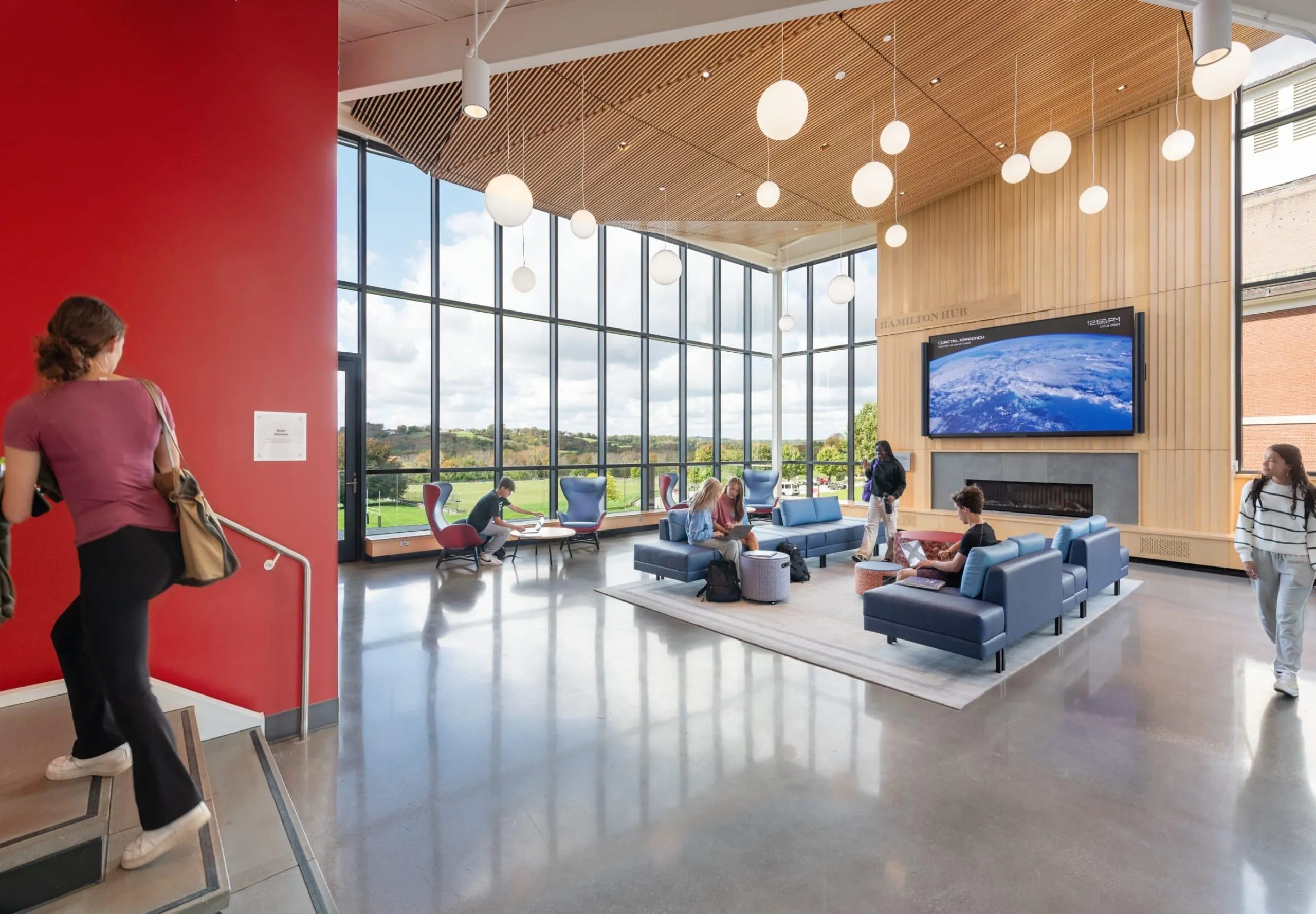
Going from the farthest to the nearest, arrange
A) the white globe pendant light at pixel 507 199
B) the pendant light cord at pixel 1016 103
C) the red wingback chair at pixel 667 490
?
the red wingback chair at pixel 667 490 < the pendant light cord at pixel 1016 103 < the white globe pendant light at pixel 507 199

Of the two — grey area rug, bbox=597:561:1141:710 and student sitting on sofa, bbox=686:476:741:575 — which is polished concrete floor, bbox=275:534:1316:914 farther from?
student sitting on sofa, bbox=686:476:741:575

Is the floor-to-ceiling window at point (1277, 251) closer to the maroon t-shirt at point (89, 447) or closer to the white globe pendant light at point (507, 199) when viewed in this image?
the white globe pendant light at point (507, 199)

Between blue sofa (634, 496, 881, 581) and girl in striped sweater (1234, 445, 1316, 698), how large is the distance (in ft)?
12.6

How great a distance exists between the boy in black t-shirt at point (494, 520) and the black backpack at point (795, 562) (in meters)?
3.34

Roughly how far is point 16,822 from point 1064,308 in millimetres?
10415

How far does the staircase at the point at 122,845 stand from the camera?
1.64 m

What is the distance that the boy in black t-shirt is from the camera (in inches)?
290

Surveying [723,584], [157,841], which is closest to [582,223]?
[723,584]

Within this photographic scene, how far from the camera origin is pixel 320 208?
3.14m

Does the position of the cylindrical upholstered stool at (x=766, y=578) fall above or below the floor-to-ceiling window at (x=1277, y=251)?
below

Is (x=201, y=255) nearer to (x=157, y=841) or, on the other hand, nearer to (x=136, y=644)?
(x=136, y=644)

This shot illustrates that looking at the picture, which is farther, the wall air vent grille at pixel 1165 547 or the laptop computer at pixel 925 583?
the wall air vent grille at pixel 1165 547

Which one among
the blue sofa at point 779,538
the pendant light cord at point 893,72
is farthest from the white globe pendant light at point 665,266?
the pendant light cord at point 893,72

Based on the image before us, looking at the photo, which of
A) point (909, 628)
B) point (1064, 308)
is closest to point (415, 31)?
point (909, 628)
